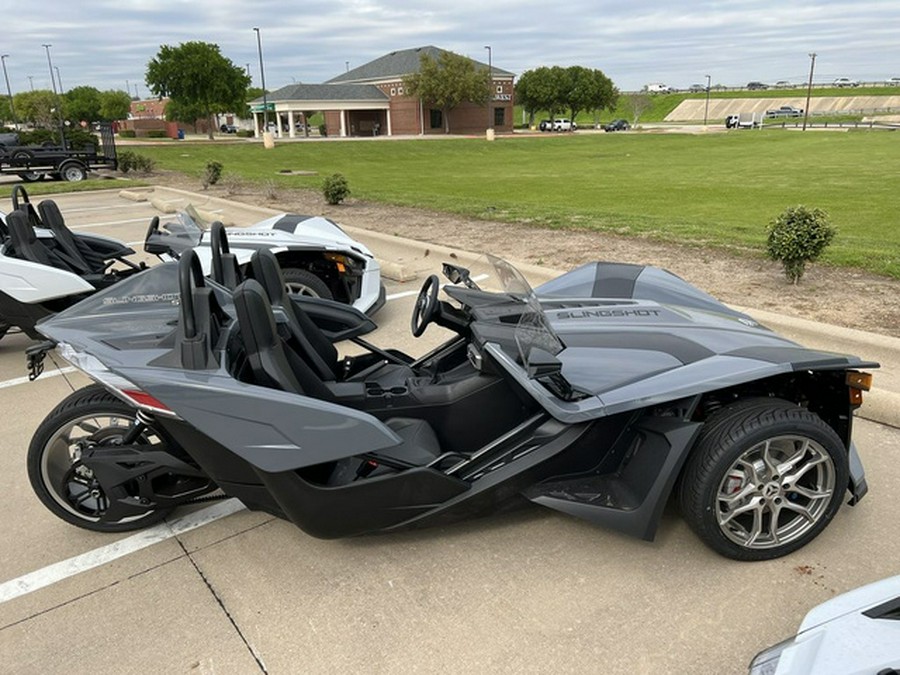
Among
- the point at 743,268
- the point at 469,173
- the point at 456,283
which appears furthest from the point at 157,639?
the point at 469,173

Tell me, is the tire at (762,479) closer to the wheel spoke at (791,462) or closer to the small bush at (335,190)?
the wheel spoke at (791,462)

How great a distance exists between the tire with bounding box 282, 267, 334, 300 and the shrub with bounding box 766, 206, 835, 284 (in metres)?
4.64

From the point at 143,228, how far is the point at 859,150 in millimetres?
37723

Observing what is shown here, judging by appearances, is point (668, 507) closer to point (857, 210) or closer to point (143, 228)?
point (143, 228)

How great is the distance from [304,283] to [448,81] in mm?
64468

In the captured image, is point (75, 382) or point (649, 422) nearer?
point (649, 422)

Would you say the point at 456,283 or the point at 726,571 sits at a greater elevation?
the point at 456,283

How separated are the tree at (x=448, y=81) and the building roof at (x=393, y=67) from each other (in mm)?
2422

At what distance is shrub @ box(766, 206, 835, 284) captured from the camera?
6.61 m

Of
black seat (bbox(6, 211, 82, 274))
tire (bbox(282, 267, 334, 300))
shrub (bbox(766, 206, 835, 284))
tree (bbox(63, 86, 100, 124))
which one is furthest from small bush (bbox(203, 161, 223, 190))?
tree (bbox(63, 86, 100, 124))

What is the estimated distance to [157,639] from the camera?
8.23 feet

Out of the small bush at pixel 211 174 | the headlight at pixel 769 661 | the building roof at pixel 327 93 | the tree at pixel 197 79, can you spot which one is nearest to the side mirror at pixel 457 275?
the headlight at pixel 769 661

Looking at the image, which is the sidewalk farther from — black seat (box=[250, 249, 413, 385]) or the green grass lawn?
black seat (box=[250, 249, 413, 385])

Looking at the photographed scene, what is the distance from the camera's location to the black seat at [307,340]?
10.5 feet
